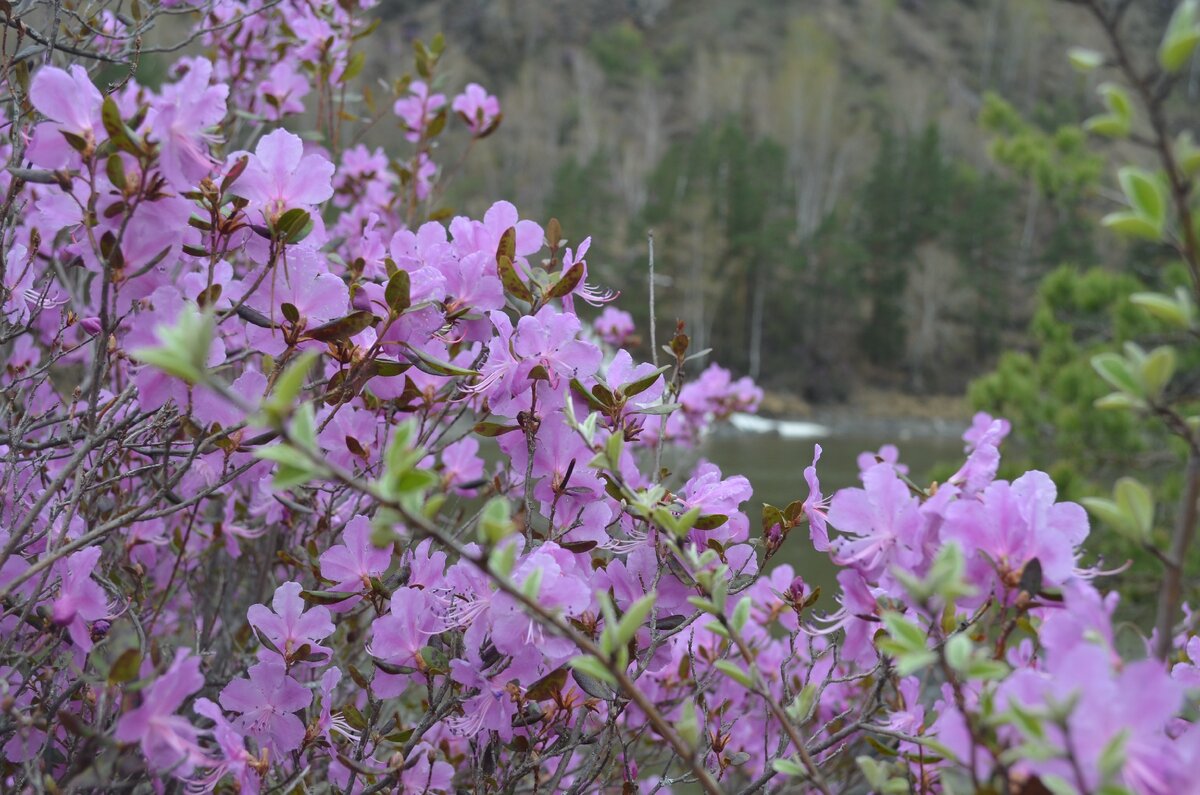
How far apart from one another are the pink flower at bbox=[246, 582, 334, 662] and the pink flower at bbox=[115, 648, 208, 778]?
0.81 ft

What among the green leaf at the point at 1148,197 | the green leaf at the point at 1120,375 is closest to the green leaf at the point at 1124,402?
the green leaf at the point at 1120,375

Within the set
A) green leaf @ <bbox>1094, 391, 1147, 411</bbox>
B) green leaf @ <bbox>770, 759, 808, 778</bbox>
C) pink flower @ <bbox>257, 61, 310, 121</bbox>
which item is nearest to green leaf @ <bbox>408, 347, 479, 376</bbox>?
green leaf @ <bbox>770, 759, 808, 778</bbox>

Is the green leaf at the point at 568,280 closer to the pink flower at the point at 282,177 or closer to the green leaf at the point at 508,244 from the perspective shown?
the green leaf at the point at 508,244

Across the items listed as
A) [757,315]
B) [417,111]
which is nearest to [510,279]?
[417,111]

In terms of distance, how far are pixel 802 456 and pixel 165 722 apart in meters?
10.9

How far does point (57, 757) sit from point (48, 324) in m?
0.87

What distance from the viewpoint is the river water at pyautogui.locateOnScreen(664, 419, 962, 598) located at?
12.8 feet

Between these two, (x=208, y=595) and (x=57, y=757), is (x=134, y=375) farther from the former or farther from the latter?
(x=208, y=595)

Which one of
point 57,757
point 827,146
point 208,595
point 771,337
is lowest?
point 771,337

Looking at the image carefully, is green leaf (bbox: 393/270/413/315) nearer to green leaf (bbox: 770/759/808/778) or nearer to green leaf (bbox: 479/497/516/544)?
green leaf (bbox: 479/497/516/544)

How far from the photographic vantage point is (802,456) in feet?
36.6

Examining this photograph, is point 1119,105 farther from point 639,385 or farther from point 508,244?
point 508,244

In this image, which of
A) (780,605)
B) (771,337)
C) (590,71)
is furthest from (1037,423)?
(590,71)

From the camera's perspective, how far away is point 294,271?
0.91 meters
